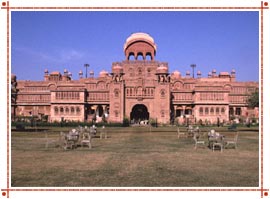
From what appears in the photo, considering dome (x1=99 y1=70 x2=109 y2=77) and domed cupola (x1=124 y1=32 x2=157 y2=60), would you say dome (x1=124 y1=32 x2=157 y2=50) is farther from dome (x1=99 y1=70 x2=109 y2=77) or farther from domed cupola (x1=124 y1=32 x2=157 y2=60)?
dome (x1=99 y1=70 x2=109 y2=77)

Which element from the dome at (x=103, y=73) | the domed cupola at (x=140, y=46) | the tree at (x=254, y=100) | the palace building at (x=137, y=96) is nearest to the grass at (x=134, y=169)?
the tree at (x=254, y=100)

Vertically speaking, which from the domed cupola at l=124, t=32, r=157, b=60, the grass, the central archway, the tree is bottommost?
the grass

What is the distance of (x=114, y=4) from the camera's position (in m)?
11.4

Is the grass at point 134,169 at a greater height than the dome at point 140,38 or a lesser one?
lesser

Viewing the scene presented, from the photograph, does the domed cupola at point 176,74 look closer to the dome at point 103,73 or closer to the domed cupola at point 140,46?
the domed cupola at point 140,46

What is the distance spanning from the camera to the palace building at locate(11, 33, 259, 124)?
66562mm

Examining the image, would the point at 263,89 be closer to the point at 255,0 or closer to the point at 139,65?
the point at 255,0

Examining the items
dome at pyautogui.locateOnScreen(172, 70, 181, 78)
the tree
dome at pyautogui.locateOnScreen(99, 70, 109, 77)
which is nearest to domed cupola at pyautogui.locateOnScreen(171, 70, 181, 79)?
dome at pyautogui.locateOnScreen(172, 70, 181, 78)

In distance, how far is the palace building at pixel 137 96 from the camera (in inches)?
2621

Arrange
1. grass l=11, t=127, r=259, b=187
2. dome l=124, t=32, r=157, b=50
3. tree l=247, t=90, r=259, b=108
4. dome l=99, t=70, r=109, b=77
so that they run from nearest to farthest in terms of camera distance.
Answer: grass l=11, t=127, r=259, b=187, tree l=247, t=90, r=259, b=108, dome l=124, t=32, r=157, b=50, dome l=99, t=70, r=109, b=77

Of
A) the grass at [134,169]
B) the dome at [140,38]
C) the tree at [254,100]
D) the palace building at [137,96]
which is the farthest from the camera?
the dome at [140,38]

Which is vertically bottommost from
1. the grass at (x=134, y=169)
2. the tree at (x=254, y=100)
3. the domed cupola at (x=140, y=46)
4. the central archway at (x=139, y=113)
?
the grass at (x=134, y=169)

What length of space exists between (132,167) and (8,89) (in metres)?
5.79

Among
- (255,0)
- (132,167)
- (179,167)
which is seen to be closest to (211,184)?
(179,167)
